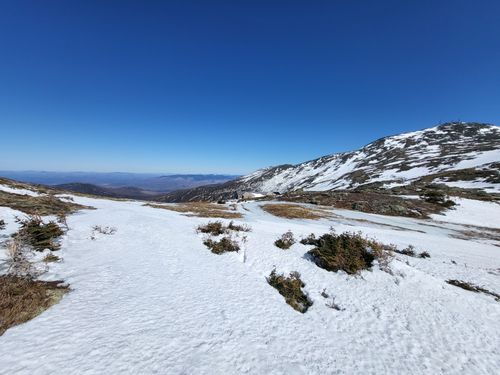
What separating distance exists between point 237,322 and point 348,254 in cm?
651

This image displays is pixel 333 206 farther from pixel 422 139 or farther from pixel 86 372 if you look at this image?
pixel 422 139

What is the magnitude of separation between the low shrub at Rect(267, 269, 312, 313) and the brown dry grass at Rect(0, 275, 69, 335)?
250 inches

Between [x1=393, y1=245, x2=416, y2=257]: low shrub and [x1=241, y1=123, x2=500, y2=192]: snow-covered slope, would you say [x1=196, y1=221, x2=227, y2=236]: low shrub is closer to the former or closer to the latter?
[x1=393, y1=245, x2=416, y2=257]: low shrub

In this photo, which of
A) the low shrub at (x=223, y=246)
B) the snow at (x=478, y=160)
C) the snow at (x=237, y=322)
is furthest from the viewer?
the snow at (x=478, y=160)

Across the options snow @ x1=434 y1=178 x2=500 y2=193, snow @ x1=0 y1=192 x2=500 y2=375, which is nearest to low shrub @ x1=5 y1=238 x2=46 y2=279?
snow @ x1=0 y1=192 x2=500 y2=375

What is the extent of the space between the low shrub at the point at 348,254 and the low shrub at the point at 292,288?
1.84m

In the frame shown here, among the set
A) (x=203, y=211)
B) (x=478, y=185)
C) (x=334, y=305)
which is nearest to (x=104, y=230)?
(x=334, y=305)

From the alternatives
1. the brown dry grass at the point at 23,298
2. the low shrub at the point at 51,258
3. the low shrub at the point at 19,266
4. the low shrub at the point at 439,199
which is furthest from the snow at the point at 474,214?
the low shrub at the point at 19,266

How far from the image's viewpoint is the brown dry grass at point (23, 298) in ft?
17.8

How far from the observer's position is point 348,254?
1105 centimetres

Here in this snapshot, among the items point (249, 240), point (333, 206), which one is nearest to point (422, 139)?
point (333, 206)

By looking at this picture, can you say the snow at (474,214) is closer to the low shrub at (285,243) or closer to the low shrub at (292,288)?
the low shrub at (285,243)

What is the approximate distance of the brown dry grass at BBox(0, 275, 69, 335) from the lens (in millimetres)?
5438

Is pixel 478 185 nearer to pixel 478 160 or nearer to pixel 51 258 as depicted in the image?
pixel 478 160
